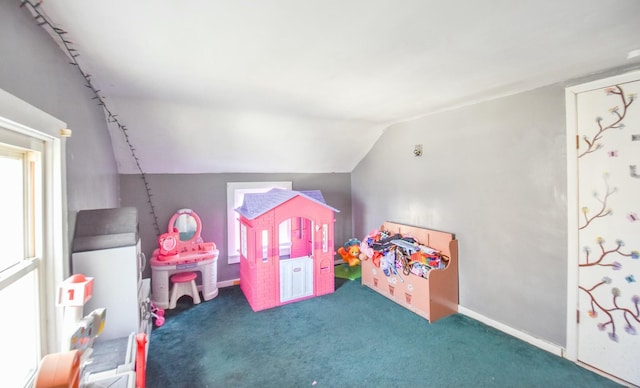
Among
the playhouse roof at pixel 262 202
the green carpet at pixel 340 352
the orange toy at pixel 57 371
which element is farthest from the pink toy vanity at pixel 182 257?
the orange toy at pixel 57 371

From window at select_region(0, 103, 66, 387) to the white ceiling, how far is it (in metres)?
0.54

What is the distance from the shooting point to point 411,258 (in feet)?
9.63

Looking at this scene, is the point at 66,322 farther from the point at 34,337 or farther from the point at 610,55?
the point at 610,55

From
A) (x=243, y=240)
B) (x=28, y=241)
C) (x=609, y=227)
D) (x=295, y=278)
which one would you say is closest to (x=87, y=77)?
(x=28, y=241)

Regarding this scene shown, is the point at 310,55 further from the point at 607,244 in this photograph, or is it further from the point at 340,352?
the point at 607,244

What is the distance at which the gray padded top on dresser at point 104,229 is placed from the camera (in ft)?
5.20

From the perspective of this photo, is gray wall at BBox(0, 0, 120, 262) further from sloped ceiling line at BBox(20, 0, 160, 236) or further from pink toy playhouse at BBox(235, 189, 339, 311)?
pink toy playhouse at BBox(235, 189, 339, 311)

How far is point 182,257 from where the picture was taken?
2994 millimetres

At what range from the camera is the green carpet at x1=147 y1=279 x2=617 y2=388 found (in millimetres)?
1925

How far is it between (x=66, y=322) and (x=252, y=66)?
1.56m

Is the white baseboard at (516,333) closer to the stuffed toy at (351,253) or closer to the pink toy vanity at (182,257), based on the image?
the stuffed toy at (351,253)

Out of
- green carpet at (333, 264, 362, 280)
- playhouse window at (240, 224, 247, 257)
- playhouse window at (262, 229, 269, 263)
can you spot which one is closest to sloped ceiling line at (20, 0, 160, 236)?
playhouse window at (240, 224, 247, 257)

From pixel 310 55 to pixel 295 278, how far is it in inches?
91.7

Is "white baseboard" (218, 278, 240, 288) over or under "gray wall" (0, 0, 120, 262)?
under
